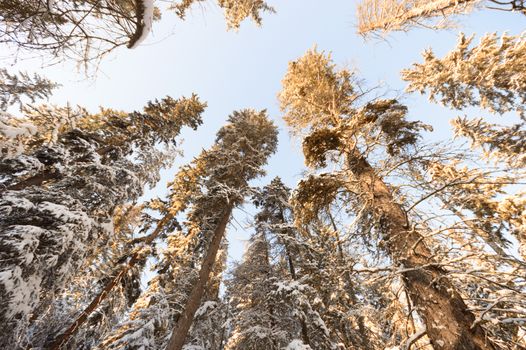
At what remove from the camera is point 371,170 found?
568 cm

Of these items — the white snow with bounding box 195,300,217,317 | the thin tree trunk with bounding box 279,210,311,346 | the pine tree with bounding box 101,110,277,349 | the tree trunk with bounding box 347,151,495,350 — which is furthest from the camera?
the white snow with bounding box 195,300,217,317

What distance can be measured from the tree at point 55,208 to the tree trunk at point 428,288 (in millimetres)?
6462

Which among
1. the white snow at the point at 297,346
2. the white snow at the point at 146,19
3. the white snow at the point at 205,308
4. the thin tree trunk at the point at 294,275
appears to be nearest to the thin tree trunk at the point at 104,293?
the white snow at the point at 205,308

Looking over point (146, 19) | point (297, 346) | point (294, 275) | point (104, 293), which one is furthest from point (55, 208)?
point (294, 275)

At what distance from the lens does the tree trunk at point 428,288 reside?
3.06 metres

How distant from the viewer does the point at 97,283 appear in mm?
8289

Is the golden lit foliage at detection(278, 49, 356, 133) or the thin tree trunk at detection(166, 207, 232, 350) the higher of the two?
the golden lit foliage at detection(278, 49, 356, 133)

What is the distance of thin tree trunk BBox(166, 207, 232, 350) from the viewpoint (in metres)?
6.77

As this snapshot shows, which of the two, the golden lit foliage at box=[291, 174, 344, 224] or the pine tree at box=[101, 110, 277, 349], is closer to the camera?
the golden lit foliage at box=[291, 174, 344, 224]

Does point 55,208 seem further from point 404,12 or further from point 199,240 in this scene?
point 404,12

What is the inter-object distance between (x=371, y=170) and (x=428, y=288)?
108 inches

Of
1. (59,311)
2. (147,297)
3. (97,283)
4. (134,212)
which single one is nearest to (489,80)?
(147,297)

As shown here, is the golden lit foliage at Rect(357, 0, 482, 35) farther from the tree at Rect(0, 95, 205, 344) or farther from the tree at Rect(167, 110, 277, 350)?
the tree at Rect(0, 95, 205, 344)

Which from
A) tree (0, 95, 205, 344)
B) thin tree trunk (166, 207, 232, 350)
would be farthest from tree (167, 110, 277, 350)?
tree (0, 95, 205, 344)
